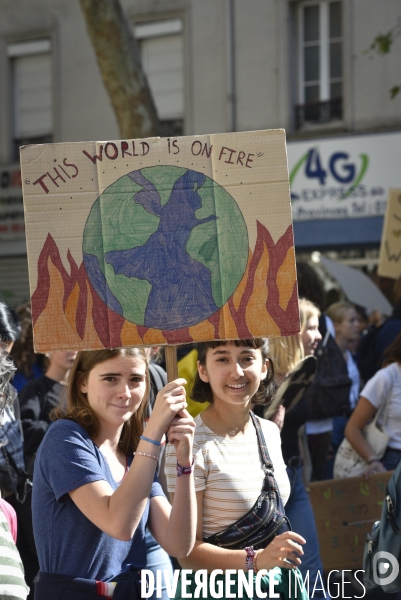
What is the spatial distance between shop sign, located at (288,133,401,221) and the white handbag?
8.87 m

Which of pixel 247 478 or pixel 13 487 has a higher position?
pixel 247 478

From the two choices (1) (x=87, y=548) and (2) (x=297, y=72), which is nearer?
(1) (x=87, y=548)

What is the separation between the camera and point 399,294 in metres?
6.75

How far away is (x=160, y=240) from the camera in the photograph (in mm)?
2879

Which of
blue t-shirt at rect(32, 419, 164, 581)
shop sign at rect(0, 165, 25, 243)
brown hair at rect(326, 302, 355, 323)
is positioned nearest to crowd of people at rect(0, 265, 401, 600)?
blue t-shirt at rect(32, 419, 164, 581)

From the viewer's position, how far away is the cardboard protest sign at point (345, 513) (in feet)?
16.9

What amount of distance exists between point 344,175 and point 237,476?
→ 11531 millimetres

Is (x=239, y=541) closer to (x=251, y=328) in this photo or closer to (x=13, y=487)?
(x=251, y=328)

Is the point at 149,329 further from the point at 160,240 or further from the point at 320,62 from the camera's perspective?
the point at 320,62

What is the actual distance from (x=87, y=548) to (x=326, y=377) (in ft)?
12.3

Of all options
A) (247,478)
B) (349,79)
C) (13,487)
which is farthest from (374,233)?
(247,478)

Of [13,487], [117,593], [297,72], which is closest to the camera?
[117,593]

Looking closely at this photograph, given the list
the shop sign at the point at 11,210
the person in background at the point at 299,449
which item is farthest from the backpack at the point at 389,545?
the shop sign at the point at 11,210

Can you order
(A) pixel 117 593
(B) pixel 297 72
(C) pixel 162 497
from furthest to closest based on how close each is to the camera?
(B) pixel 297 72, (C) pixel 162 497, (A) pixel 117 593
